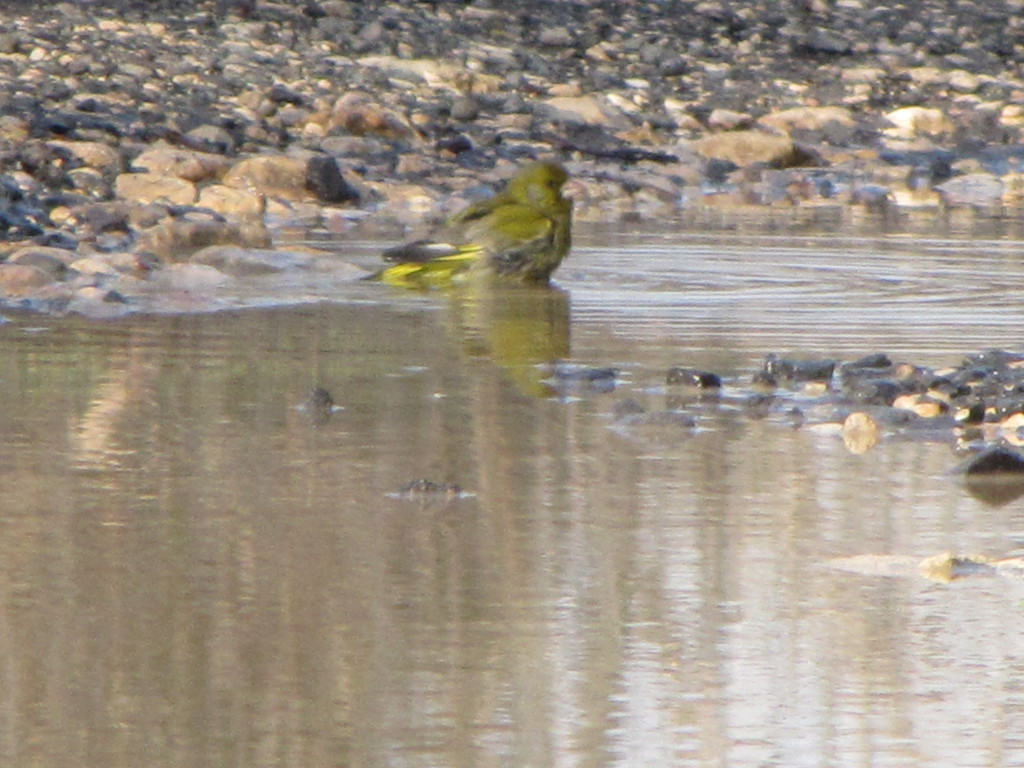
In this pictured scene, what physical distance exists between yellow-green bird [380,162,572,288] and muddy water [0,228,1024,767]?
160 cm

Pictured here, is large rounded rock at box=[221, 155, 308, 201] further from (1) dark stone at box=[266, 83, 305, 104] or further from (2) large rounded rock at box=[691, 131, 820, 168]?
(2) large rounded rock at box=[691, 131, 820, 168]

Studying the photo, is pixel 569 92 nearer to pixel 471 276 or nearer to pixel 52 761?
pixel 471 276

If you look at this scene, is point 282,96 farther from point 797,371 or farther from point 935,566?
point 935,566

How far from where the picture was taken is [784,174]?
1399 centimetres

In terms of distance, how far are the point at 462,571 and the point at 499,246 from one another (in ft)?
14.1

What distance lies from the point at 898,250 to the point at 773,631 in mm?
6327

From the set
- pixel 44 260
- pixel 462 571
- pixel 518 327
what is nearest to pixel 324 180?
pixel 44 260

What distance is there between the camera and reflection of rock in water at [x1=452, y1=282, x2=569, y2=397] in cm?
578

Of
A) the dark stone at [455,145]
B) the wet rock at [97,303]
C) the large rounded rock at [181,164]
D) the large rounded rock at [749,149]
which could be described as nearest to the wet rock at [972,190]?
the large rounded rock at [749,149]

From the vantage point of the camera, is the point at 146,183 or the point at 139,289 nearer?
the point at 139,289

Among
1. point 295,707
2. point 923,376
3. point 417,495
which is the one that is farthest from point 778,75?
point 295,707

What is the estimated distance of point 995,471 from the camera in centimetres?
443

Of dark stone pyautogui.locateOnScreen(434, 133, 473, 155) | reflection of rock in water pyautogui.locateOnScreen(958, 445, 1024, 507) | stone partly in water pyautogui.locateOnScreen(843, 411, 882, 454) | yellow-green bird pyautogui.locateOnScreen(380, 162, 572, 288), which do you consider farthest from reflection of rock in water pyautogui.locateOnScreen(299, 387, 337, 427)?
dark stone pyautogui.locateOnScreen(434, 133, 473, 155)

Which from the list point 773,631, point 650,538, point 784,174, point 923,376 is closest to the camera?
point 773,631
